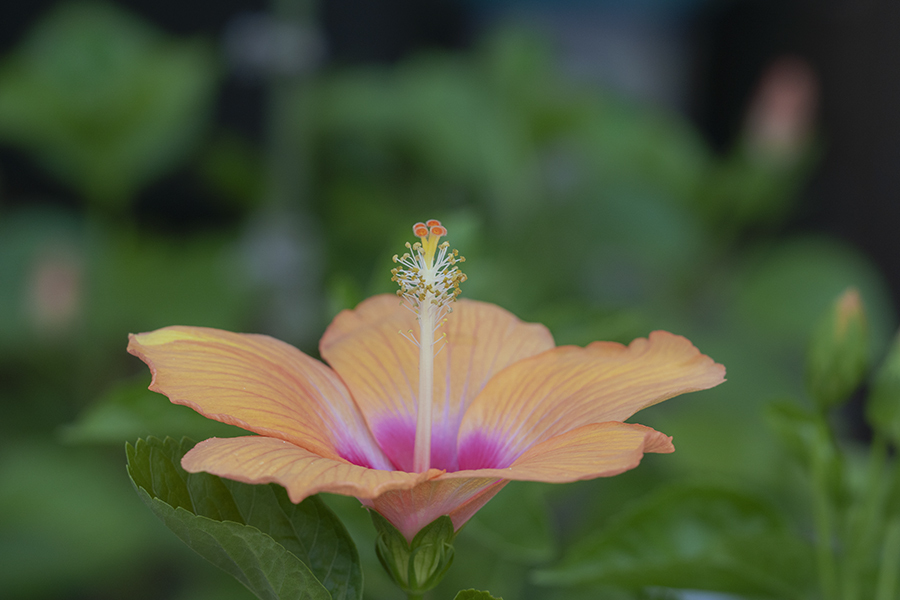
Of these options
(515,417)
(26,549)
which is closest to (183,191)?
(26,549)

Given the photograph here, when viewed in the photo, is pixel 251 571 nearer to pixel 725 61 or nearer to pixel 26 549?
pixel 26 549

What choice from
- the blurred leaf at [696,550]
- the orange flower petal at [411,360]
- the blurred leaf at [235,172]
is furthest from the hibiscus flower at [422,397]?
the blurred leaf at [235,172]

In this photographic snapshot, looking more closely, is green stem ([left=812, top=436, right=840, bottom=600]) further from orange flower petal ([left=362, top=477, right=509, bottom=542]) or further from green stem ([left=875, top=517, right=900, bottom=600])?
orange flower petal ([left=362, top=477, right=509, bottom=542])

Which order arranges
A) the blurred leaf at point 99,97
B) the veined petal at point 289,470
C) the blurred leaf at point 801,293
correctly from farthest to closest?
Result: the blurred leaf at point 801,293 → the blurred leaf at point 99,97 → the veined petal at point 289,470

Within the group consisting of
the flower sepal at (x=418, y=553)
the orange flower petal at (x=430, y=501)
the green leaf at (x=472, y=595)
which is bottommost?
the green leaf at (x=472, y=595)

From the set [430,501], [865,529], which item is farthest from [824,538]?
[430,501]

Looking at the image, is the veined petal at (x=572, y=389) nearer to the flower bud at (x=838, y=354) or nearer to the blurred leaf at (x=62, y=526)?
the flower bud at (x=838, y=354)
